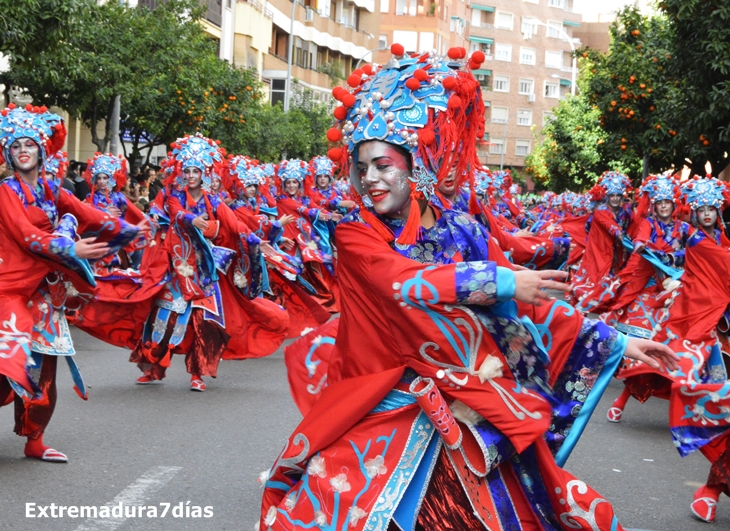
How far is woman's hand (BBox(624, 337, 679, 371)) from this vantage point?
3.65 meters

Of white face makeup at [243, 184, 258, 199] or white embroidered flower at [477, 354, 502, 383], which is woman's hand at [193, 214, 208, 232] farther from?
white embroidered flower at [477, 354, 502, 383]

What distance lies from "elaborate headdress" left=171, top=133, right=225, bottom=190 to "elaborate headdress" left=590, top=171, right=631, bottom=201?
5.56 m

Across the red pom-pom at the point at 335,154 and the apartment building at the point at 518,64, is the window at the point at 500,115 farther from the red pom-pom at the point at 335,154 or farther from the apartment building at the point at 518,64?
the red pom-pom at the point at 335,154

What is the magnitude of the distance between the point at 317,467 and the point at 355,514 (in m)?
0.21

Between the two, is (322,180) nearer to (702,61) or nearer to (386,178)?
(702,61)

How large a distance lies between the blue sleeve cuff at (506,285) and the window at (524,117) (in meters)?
91.4

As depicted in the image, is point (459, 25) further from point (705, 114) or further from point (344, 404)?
point (344, 404)

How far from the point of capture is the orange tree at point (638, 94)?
20766mm

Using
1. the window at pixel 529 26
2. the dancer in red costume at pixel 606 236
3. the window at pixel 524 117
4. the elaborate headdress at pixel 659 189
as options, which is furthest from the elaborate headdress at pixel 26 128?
the window at pixel 529 26

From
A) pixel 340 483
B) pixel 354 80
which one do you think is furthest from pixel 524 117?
pixel 340 483

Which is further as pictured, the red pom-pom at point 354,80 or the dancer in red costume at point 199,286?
the dancer in red costume at point 199,286

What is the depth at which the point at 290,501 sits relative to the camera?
3.67m

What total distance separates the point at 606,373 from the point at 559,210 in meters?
22.1

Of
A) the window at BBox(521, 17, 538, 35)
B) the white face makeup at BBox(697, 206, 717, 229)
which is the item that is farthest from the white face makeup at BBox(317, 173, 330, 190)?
the window at BBox(521, 17, 538, 35)
